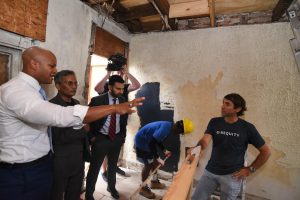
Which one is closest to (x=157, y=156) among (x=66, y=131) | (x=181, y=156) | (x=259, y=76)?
(x=181, y=156)

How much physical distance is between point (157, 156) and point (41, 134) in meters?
1.78

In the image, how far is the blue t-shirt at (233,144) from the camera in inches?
74.5

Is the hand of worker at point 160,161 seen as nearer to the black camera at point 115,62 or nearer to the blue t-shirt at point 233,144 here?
the blue t-shirt at point 233,144

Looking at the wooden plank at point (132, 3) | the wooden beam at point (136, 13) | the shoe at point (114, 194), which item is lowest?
the shoe at point (114, 194)

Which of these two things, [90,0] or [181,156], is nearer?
[90,0]

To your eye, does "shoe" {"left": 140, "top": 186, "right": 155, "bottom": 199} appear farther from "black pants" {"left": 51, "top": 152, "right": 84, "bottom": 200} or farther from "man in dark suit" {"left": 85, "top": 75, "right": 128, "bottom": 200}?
"black pants" {"left": 51, "top": 152, "right": 84, "bottom": 200}

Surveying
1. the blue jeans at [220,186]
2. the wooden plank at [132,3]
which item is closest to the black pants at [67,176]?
the blue jeans at [220,186]

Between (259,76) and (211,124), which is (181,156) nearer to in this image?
(211,124)

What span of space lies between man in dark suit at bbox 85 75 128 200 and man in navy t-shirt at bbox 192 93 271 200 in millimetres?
1110

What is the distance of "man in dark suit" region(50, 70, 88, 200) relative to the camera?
177cm

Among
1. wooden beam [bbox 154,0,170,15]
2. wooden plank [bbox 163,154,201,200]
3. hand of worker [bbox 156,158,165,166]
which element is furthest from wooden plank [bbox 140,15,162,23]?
wooden plank [bbox 163,154,201,200]

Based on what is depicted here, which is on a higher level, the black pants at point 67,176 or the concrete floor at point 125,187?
the black pants at point 67,176

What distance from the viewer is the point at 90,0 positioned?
2646 millimetres

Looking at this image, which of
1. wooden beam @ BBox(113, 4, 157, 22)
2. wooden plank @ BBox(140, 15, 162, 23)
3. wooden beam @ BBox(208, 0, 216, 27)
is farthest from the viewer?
wooden plank @ BBox(140, 15, 162, 23)
